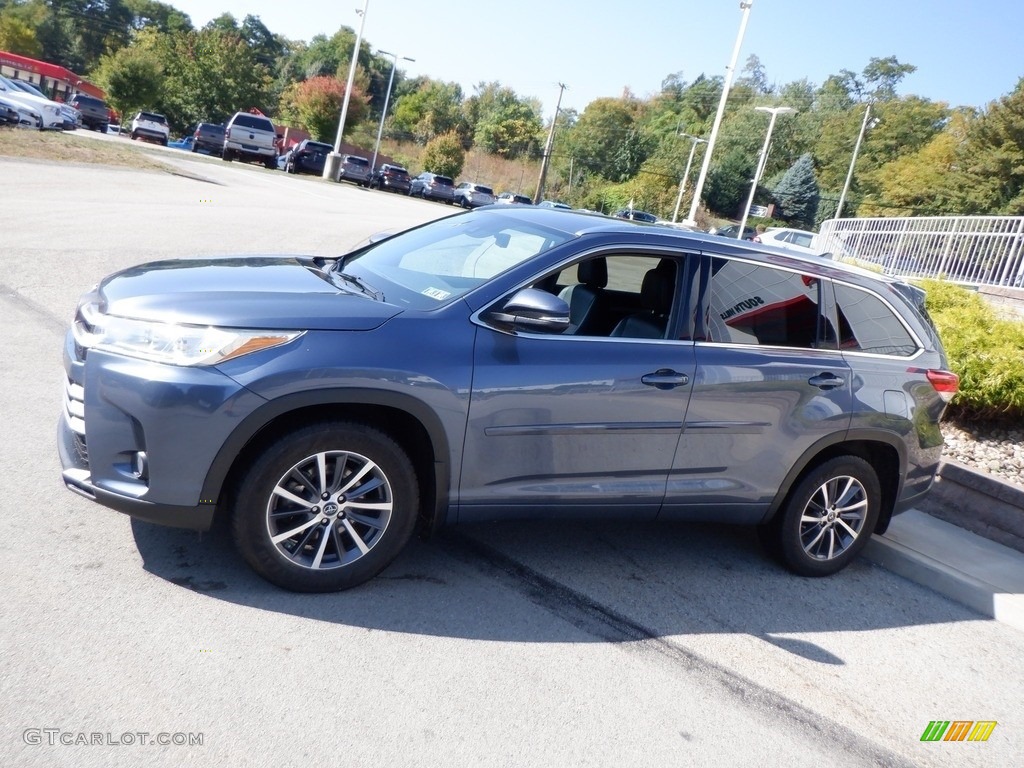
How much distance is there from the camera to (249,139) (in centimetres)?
3772

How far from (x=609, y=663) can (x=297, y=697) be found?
1.33 m

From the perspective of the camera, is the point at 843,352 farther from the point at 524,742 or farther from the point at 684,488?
the point at 524,742

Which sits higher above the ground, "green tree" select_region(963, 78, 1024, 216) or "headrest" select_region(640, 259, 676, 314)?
"green tree" select_region(963, 78, 1024, 216)

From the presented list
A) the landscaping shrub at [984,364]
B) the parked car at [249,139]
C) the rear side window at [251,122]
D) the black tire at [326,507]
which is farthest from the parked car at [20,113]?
the black tire at [326,507]

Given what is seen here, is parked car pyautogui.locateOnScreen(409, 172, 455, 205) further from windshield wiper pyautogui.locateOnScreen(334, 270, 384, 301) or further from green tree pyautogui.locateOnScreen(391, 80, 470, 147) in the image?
windshield wiper pyautogui.locateOnScreen(334, 270, 384, 301)

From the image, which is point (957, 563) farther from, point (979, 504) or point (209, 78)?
point (209, 78)

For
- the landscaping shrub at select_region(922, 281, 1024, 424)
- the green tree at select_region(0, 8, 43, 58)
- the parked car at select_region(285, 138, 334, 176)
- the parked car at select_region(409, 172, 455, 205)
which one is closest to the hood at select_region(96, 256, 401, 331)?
the landscaping shrub at select_region(922, 281, 1024, 424)

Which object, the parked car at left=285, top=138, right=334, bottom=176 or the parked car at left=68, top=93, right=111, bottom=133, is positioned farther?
the parked car at left=68, top=93, right=111, bottom=133

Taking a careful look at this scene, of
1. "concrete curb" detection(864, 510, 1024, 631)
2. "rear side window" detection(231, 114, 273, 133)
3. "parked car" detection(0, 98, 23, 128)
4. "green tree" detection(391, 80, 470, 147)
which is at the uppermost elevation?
"green tree" detection(391, 80, 470, 147)

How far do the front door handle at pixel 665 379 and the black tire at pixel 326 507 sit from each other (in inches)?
48.1

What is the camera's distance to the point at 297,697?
3141 millimetres

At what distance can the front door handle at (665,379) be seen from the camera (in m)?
4.27

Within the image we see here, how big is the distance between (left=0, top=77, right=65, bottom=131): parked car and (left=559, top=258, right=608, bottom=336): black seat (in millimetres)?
29326

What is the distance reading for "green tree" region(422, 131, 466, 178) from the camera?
65.7 metres
